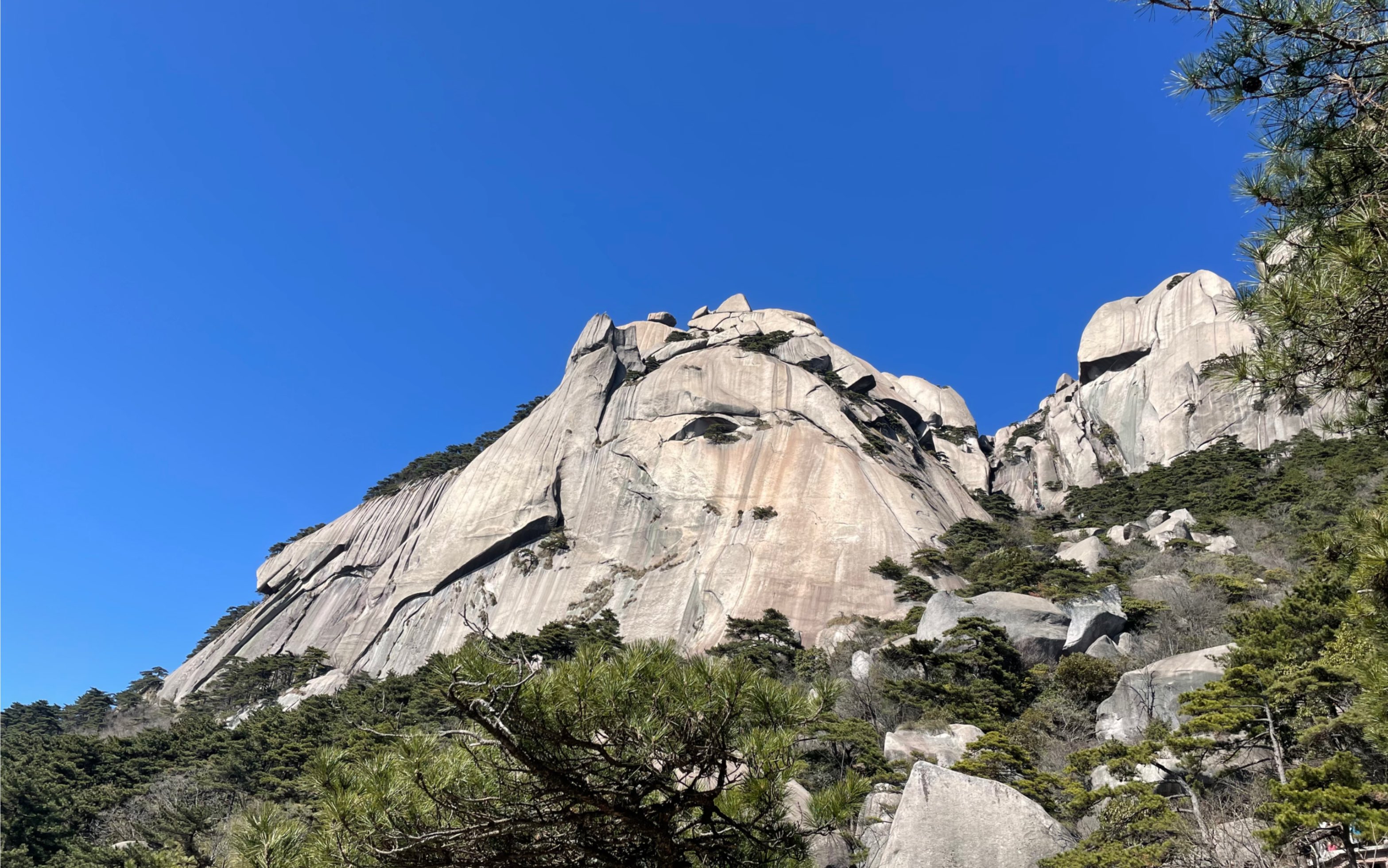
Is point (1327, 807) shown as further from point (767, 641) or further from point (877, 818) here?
point (767, 641)

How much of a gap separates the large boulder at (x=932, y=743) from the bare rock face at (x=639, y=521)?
11.5m

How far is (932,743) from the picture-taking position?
1667 cm

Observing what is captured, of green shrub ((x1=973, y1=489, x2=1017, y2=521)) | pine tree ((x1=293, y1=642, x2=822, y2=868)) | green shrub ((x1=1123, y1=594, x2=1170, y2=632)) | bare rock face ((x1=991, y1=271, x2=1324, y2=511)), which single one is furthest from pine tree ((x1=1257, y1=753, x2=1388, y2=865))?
green shrub ((x1=973, y1=489, x2=1017, y2=521))

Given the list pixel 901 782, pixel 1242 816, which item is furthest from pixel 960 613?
pixel 1242 816

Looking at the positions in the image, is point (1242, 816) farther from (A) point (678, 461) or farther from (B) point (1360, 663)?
(A) point (678, 461)

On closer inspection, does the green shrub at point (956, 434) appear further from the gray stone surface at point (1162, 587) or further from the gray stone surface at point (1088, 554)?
the gray stone surface at point (1162, 587)

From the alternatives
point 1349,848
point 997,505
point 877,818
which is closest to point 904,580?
point 877,818

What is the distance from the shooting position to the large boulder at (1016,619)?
21453 millimetres

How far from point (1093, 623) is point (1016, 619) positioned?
1.92 metres

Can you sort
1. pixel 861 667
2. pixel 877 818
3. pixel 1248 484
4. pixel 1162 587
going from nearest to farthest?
pixel 877 818 < pixel 861 667 < pixel 1162 587 < pixel 1248 484

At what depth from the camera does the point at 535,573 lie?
36500mm

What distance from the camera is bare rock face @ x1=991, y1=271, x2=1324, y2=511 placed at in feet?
139

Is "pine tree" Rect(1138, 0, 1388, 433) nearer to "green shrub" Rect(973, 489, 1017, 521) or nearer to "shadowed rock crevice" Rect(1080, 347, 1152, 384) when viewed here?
"green shrub" Rect(973, 489, 1017, 521)

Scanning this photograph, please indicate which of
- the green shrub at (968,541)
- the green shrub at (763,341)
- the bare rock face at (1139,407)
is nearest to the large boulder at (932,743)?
the green shrub at (968,541)
